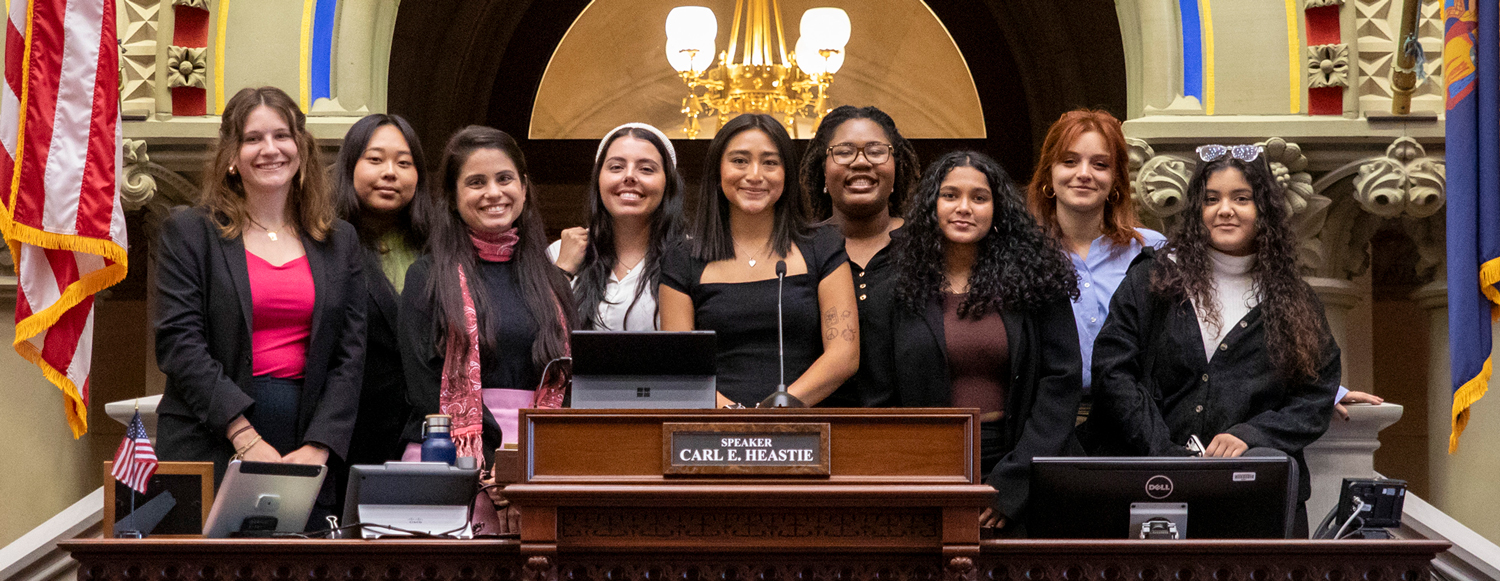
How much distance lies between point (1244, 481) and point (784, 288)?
122 cm

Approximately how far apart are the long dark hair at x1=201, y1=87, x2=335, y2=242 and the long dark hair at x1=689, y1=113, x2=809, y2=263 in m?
0.93

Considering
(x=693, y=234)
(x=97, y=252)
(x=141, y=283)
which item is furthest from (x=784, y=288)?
(x=141, y=283)

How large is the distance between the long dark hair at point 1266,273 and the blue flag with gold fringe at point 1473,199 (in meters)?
0.81

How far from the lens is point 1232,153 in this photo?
4.09 meters

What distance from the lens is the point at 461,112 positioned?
362 inches

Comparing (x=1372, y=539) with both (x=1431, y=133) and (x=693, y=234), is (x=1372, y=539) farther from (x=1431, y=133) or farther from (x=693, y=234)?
(x=1431, y=133)

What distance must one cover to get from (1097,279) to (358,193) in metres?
1.98

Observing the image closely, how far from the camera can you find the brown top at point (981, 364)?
374 centimetres

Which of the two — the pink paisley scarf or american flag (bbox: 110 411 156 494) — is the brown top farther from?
american flag (bbox: 110 411 156 494)

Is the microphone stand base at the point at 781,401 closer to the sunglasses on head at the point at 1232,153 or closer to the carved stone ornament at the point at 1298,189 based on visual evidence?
the sunglasses on head at the point at 1232,153

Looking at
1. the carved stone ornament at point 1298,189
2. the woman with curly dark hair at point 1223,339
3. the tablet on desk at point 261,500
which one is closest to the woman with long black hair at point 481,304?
the tablet on desk at point 261,500

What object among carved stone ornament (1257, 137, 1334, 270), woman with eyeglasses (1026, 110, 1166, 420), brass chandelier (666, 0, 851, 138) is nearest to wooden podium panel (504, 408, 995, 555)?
woman with eyeglasses (1026, 110, 1166, 420)

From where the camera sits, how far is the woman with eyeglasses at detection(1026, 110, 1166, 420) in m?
4.23

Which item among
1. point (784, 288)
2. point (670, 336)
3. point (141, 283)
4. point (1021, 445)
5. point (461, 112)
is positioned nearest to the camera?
point (670, 336)
